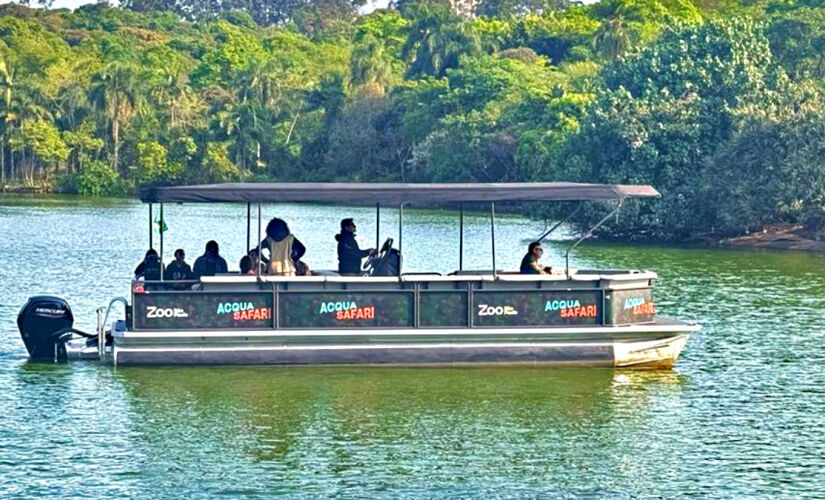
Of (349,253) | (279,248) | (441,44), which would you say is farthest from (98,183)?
(279,248)

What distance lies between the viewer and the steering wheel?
22.3 metres

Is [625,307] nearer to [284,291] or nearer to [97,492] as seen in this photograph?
[284,291]

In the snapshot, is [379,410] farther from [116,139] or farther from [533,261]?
[116,139]

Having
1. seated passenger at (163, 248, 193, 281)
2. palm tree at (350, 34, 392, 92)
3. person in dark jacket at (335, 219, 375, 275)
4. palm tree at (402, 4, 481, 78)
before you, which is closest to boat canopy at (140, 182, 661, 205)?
person in dark jacket at (335, 219, 375, 275)

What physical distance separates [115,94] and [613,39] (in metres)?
32.2

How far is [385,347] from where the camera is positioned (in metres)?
21.7

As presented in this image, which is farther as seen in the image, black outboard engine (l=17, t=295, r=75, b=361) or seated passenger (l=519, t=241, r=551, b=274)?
seated passenger (l=519, t=241, r=551, b=274)

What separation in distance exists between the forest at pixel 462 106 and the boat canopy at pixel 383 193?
2823cm

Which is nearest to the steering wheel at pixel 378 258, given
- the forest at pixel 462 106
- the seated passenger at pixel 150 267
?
the seated passenger at pixel 150 267

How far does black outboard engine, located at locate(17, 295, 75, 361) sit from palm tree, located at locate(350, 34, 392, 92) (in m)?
80.6

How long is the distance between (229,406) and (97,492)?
4.09 m

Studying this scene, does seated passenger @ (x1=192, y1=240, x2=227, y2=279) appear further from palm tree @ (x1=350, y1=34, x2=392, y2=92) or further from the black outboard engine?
palm tree @ (x1=350, y1=34, x2=392, y2=92)

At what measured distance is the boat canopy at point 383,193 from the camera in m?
21.8

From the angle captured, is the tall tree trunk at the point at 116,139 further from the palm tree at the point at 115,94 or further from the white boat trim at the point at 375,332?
the white boat trim at the point at 375,332
